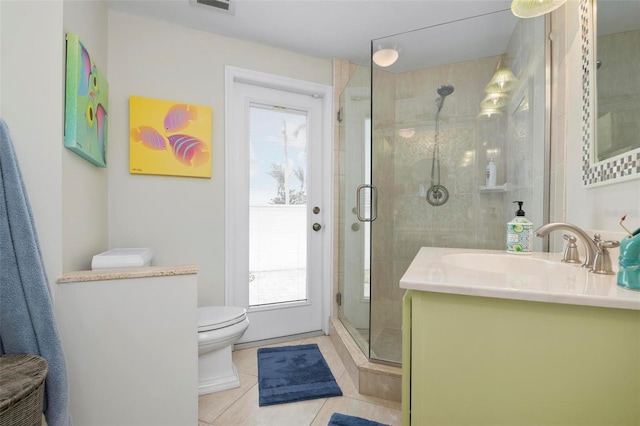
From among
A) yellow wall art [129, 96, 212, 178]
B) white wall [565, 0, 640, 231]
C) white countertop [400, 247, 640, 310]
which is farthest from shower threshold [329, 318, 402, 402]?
yellow wall art [129, 96, 212, 178]

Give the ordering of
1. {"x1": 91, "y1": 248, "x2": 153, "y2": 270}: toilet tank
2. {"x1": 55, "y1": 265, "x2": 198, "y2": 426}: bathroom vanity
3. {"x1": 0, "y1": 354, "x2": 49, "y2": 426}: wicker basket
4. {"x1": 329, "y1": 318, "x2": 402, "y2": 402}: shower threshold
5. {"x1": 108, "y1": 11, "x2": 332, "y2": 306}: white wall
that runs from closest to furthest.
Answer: {"x1": 0, "y1": 354, "x2": 49, "y2": 426}: wicker basket < {"x1": 55, "y1": 265, "x2": 198, "y2": 426}: bathroom vanity < {"x1": 91, "y1": 248, "x2": 153, "y2": 270}: toilet tank < {"x1": 329, "y1": 318, "x2": 402, "y2": 402}: shower threshold < {"x1": 108, "y1": 11, "x2": 332, "y2": 306}: white wall

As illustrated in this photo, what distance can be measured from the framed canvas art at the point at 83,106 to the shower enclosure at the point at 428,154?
1564 mm

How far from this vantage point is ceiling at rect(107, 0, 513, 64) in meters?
1.82

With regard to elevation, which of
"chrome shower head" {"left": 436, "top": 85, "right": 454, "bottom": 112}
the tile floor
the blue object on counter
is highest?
"chrome shower head" {"left": 436, "top": 85, "right": 454, "bottom": 112}

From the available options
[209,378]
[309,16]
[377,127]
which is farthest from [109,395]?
[309,16]

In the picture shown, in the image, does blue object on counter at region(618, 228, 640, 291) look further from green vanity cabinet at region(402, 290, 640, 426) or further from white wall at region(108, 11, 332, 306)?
white wall at region(108, 11, 332, 306)

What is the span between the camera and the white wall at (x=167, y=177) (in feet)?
6.20

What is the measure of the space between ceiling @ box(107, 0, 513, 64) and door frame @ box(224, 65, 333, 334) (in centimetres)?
28

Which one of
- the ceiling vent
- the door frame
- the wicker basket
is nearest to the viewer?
the wicker basket

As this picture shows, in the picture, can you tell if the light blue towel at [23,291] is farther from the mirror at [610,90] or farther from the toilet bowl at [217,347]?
the mirror at [610,90]

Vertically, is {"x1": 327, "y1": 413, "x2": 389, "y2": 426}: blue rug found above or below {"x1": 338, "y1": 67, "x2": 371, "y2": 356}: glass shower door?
below

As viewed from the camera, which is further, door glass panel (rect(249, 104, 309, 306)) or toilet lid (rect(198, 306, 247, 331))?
door glass panel (rect(249, 104, 309, 306))

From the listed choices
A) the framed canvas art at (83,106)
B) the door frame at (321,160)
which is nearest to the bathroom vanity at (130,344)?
the framed canvas art at (83,106)

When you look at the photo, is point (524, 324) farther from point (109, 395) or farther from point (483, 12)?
point (483, 12)
